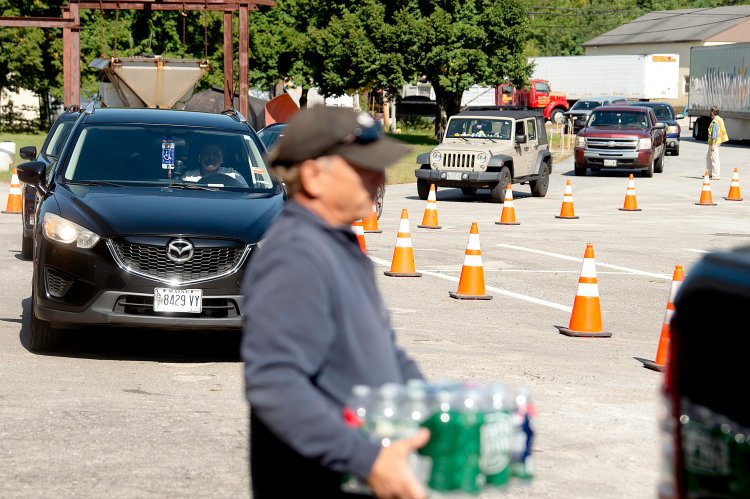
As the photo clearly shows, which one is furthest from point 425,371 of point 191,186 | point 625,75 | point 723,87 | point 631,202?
point 625,75

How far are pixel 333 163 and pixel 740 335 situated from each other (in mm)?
1034

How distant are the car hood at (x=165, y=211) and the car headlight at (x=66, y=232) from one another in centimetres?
5

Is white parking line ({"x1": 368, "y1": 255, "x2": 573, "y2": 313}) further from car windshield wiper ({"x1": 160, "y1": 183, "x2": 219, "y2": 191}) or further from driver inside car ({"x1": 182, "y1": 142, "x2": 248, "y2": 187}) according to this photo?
car windshield wiper ({"x1": 160, "y1": 183, "x2": 219, "y2": 191})

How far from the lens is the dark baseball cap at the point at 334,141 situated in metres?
3.19

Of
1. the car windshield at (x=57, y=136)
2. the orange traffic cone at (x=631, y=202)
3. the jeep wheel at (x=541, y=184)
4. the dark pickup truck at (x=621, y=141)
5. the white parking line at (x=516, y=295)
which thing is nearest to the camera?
the white parking line at (x=516, y=295)

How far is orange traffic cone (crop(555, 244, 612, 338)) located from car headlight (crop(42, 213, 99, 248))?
4.41 meters

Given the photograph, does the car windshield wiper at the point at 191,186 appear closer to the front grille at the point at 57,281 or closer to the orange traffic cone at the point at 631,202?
the front grille at the point at 57,281

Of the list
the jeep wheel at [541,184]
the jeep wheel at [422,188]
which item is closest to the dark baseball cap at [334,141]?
the jeep wheel at [422,188]

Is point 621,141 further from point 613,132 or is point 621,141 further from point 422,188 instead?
point 422,188

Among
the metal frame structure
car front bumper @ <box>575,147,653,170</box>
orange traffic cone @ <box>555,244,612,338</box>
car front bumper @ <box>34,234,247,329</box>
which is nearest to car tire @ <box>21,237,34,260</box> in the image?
car front bumper @ <box>34,234,247,329</box>

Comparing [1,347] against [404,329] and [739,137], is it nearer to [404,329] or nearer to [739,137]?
[404,329]

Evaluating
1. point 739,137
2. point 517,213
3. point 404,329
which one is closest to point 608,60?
point 739,137

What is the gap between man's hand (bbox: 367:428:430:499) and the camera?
9.43 ft

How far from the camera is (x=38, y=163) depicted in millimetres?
10641
